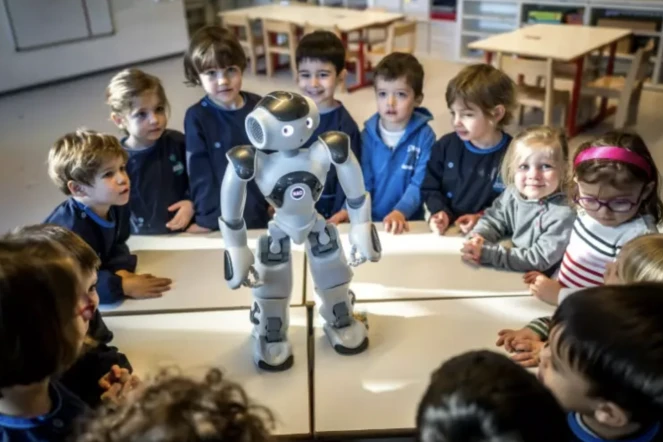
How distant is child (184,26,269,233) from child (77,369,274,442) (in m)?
1.19

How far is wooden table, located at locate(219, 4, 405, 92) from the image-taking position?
14.5 ft

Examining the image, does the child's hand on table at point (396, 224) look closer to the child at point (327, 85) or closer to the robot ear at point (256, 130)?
the child at point (327, 85)

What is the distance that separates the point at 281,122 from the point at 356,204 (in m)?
0.23

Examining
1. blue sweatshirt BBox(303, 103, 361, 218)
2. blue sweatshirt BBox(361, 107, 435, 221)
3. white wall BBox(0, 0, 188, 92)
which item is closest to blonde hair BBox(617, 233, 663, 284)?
blue sweatshirt BBox(361, 107, 435, 221)

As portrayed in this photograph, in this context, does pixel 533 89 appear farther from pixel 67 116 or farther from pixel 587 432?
pixel 587 432

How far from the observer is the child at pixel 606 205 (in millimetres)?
1282

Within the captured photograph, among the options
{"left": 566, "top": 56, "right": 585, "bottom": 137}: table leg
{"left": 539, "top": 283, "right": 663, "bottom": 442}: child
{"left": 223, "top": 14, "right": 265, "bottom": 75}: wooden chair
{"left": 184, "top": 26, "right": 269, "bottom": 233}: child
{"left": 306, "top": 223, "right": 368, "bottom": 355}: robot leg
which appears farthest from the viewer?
{"left": 223, "top": 14, "right": 265, "bottom": 75}: wooden chair

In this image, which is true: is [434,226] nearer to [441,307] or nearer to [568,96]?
[441,307]

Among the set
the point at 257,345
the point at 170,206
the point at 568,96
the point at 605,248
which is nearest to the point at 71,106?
the point at 170,206

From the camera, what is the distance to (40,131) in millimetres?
3814

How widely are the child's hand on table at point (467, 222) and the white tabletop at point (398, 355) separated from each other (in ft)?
1.04

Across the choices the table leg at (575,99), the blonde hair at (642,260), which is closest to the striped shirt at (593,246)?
the blonde hair at (642,260)

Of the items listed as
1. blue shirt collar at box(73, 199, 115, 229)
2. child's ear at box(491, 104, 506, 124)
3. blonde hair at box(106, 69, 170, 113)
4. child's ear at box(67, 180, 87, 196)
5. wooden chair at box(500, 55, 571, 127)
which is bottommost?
wooden chair at box(500, 55, 571, 127)

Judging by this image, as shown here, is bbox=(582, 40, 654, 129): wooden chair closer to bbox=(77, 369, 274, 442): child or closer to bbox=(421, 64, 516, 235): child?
bbox=(421, 64, 516, 235): child
